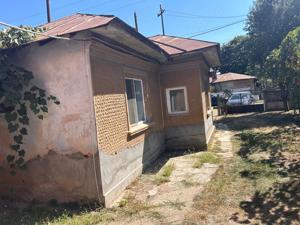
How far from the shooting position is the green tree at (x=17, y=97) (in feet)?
16.6

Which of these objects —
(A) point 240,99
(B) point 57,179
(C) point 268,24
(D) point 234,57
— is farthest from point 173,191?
(D) point 234,57

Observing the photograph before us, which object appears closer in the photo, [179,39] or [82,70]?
[82,70]

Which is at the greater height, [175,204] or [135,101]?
[135,101]

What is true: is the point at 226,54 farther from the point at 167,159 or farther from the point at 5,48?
the point at 5,48

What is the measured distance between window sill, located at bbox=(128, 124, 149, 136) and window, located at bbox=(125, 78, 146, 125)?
14 centimetres

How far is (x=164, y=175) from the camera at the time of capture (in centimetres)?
710

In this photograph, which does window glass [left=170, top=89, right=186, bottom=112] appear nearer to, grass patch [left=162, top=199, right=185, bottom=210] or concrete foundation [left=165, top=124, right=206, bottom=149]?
concrete foundation [left=165, top=124, right=206, bottom=149]

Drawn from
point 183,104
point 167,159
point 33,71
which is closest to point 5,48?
point 33,71

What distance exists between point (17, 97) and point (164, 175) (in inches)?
142

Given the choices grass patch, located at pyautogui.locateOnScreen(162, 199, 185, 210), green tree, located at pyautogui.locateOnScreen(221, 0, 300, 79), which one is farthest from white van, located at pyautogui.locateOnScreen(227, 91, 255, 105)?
grass patch, located at pyautogui.locateOnScreen(162, 199, 185, 210)

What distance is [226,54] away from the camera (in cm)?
5706

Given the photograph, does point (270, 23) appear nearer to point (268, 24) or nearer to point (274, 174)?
point (268, 24)

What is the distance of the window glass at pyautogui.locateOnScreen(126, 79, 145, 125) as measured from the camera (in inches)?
293

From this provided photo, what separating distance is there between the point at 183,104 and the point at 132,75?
3.18 metres
